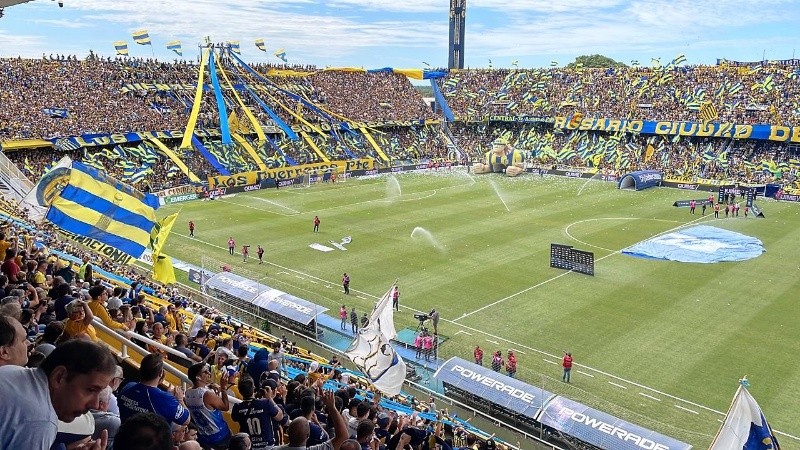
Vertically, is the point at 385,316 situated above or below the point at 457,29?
below

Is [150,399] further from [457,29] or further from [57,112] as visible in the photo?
[457,29]

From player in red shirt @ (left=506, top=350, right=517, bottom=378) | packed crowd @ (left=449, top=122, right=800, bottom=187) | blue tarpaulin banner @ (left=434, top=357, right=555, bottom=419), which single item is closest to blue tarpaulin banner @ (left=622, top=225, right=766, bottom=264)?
player in red shirt @ (left=506, top=350, right=517, bottom=378)

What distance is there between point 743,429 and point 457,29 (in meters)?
121

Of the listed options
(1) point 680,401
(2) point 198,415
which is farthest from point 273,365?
(1) point 680,401

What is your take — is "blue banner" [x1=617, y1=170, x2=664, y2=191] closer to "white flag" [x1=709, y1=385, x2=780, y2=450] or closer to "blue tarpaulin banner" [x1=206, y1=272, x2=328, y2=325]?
"blue tarpaulin banner" [x1=206, y1=272, x2=328, y2=325]

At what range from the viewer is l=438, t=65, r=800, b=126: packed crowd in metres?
63.5

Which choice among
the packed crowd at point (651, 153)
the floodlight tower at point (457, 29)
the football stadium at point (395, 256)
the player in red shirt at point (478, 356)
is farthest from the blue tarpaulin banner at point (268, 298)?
the floodlight tower at point (457, 29)

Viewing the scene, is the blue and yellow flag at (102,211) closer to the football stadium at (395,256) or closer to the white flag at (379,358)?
the football stadium at (395,256)

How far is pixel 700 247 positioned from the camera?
1409 inches

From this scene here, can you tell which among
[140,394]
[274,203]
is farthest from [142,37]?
[140,394]

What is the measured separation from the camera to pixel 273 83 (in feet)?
241

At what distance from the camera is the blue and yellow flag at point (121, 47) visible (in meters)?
66.2

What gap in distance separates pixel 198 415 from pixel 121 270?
826 inches

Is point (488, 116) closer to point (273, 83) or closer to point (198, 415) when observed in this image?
point (273, 83)
